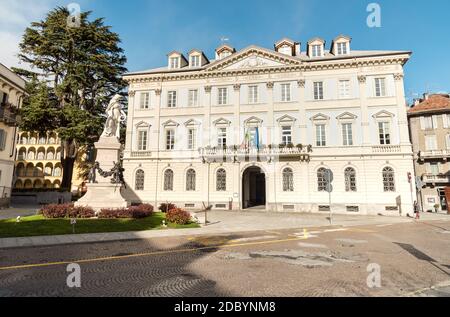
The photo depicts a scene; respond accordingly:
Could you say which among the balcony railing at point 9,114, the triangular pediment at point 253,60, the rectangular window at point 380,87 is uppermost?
the triangular pediment at point 253,60

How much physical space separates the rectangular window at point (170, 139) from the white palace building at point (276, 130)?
0.43 ft

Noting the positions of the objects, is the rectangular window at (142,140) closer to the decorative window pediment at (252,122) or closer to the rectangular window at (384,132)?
the decorative window pediment at (252,122)

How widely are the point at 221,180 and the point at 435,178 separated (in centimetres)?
3031

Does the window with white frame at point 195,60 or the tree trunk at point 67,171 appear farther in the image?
the window with white frame at point 195,60

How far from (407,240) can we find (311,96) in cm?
2254

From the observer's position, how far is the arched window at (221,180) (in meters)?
32.9

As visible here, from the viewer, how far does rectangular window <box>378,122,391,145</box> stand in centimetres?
3009

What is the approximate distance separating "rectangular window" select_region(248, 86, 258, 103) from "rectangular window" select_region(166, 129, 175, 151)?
1078 centimetres

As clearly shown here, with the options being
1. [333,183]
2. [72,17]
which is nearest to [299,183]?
[333,183]

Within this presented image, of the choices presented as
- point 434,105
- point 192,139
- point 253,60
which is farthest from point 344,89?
point 434,105

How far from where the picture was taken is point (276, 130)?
107 feet

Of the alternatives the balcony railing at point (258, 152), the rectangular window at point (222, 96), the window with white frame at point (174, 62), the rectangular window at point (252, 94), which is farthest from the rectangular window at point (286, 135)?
the window with white frame at point (174, 62)

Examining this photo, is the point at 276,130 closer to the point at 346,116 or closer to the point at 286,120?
the point at 286,120
